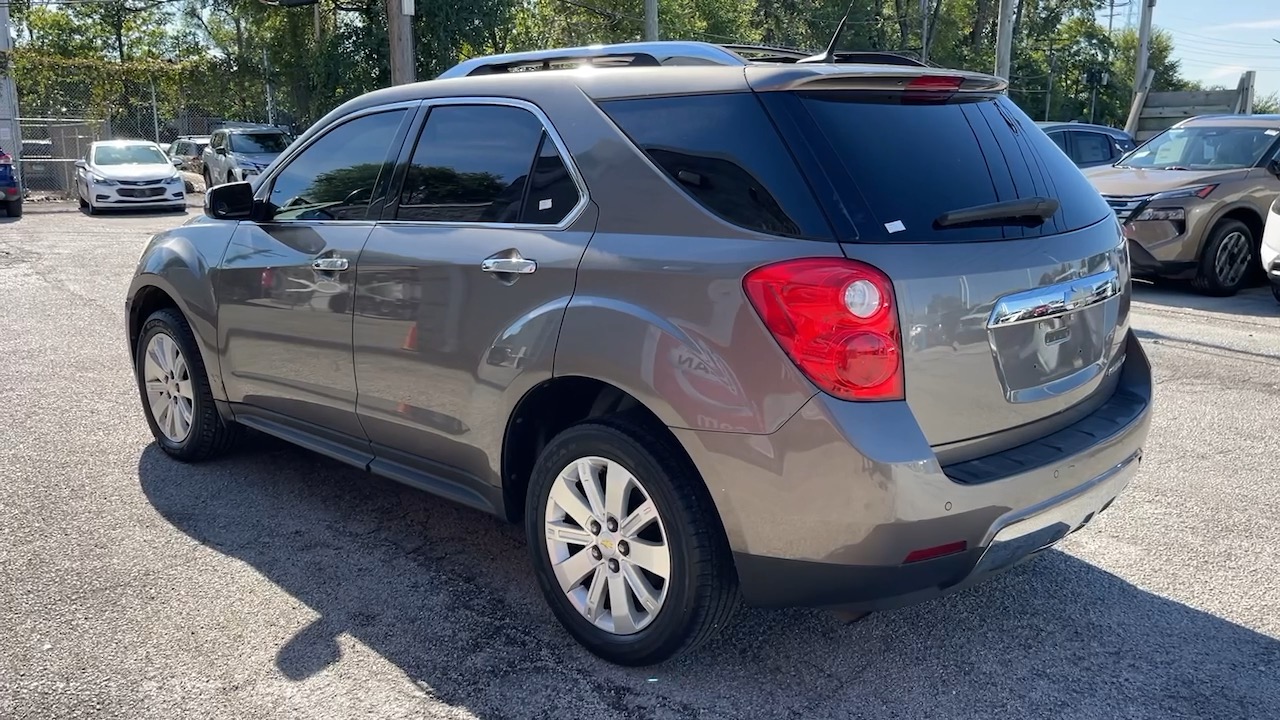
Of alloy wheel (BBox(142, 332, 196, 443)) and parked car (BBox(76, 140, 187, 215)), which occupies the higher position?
parked car (BBox(76, 140, 187, 215))

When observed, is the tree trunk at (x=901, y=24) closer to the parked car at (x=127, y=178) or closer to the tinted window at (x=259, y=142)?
the tinted window at (x=259, y=142)

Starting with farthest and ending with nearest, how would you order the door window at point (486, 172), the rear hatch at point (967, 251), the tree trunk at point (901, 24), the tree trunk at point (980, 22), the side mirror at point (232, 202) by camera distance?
the tree trunk at point (980, 22), the tree trunk at point (901, 24), the side mirror at point (232, 202), the door window at point (486, 172), the rear hatch at point (967, 251)

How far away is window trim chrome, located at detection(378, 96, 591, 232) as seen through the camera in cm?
336

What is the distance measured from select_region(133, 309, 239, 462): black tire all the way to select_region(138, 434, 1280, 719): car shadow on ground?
835mm

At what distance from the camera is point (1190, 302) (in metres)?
10.4

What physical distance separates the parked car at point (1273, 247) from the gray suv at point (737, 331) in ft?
22.2

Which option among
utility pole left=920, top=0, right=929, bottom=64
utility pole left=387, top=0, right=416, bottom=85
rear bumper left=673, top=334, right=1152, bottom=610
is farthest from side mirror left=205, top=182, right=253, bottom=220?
utility pole left=920, top=0, right=929, bottom=64

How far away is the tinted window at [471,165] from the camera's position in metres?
3.61

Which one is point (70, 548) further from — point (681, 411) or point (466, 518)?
point (681, 411)

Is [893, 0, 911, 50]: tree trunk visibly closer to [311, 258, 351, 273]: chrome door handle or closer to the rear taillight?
[311, 258, 351, 273]: chrome door handle

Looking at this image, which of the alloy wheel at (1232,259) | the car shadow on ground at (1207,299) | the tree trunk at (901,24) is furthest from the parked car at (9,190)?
the tree trunk at (901,24)

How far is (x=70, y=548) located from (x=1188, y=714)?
157 inches

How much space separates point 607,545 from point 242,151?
2403 cm

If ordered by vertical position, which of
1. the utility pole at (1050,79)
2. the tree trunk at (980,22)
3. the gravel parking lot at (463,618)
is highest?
the tree trunk at (980,22)
